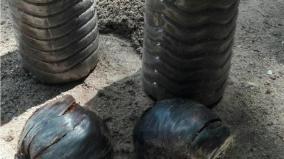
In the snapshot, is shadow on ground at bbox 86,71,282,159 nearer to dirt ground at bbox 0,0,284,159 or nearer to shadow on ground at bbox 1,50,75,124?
dirt ground at bbox 0,0,284,159

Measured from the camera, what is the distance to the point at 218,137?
1568mm

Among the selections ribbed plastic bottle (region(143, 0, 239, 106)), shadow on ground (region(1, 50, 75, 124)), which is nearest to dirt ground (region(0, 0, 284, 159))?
shadow on ground (region(1, 50, 75, 124))

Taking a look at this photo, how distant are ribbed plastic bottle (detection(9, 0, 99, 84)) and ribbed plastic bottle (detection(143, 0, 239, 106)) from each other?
0.28m

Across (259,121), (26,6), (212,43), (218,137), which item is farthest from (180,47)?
(26,6)

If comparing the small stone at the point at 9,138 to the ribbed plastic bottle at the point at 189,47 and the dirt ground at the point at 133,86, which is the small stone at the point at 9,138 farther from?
the ribbed plastic bottle at the point at 189,47

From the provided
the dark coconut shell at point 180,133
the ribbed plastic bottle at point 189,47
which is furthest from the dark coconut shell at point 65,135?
the ribbed plastic bottle at point 189,47

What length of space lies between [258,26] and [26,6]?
111cm

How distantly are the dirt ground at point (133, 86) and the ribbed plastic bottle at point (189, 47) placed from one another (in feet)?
0.48

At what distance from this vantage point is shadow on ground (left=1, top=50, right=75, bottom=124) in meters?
1.97

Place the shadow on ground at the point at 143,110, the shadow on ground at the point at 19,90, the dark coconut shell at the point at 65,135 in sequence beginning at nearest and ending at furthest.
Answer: the dark coconut shell at the point at 65,135 < the shadow on ground at the point at 143,110 < the shadow on ground at the point at 19,90

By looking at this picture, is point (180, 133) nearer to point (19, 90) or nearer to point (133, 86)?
point (133, 86)

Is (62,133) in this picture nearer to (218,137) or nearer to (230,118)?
(218,137)

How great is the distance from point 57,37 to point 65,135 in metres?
0.51

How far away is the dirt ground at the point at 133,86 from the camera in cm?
185
